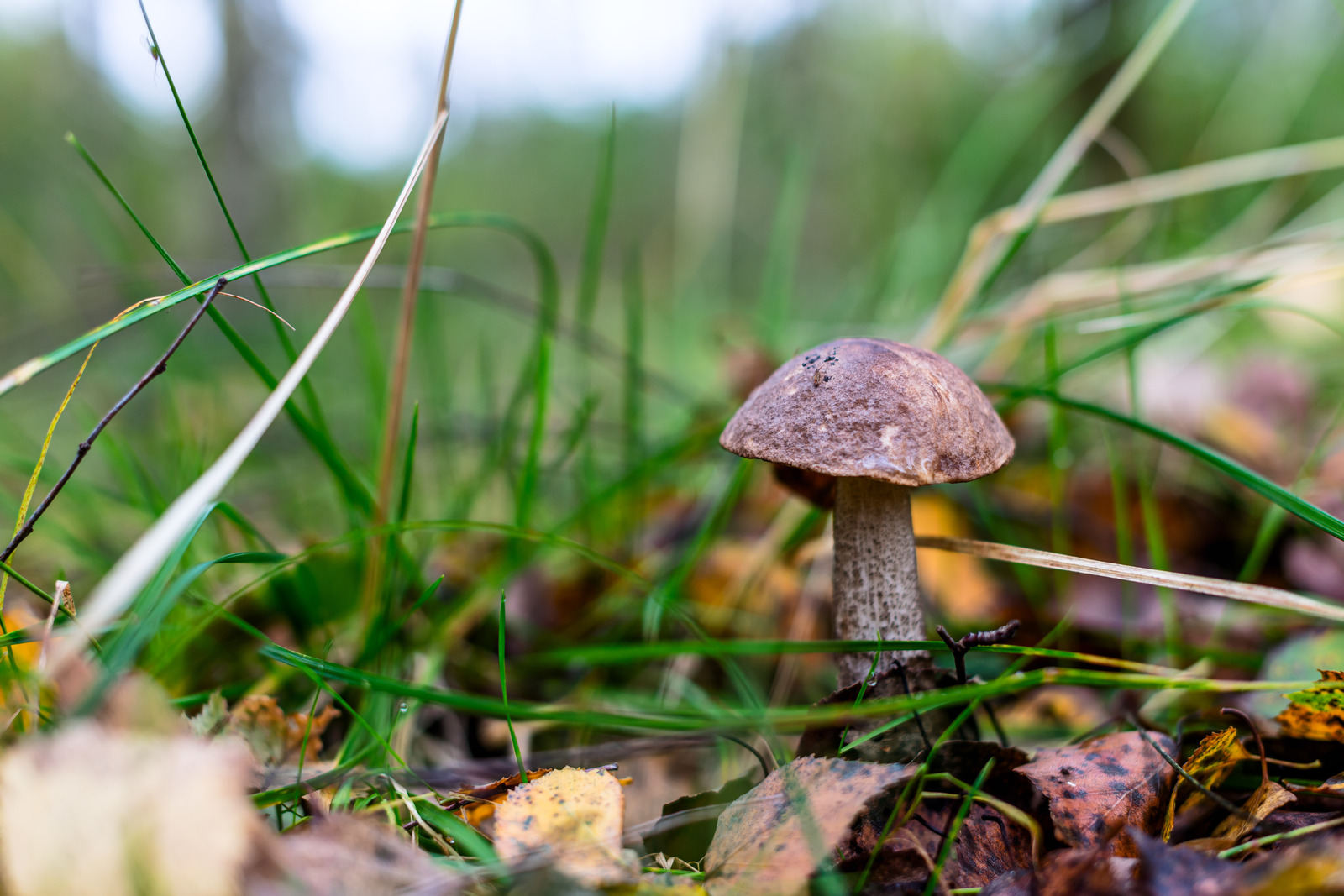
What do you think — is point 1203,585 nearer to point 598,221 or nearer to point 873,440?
point 873,440

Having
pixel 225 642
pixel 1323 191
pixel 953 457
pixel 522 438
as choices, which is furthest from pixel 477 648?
pixel 1323 191

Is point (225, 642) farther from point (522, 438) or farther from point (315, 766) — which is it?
point (522, 438)

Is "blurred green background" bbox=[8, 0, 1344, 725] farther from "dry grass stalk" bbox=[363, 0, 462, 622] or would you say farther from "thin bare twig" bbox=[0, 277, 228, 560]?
"thin bare twig" bbox=[0, 277, 228, 560]

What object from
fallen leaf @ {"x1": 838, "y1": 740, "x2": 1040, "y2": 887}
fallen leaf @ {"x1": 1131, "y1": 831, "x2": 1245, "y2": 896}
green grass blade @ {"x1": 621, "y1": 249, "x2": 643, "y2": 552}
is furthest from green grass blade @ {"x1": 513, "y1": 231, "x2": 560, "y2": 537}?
fallen leaf @ {"x1": 1131, "y1": 831, "x2": 1245, "y2": 896}

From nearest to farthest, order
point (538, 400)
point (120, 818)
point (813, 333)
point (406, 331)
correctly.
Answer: point (120, 818), point (406, 331), point (538, 400), point (813, 333)

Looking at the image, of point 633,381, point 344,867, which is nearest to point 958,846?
point 344,867

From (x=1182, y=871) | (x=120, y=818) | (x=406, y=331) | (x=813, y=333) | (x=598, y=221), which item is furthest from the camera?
(x=813, y=333)
